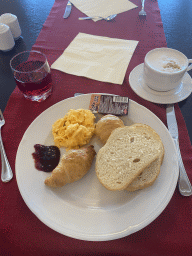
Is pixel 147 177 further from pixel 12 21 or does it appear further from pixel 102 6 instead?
pixel 102 6

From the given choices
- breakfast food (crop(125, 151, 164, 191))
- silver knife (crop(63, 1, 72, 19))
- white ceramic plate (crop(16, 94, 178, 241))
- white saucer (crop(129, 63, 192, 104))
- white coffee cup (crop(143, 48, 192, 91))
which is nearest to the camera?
white ceramic plate (crop(16, 94, 178, 241))

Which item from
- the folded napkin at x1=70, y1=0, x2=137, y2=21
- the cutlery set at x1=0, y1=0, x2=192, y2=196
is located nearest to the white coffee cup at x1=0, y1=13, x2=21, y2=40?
the folded napkin at x1=70, y1=0, x2=137, y2=21

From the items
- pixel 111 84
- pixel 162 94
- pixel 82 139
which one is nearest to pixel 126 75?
pixel 111 84

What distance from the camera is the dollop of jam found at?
1.10 m

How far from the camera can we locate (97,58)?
1.70 m

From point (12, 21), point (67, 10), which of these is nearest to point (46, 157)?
point (12, 21)

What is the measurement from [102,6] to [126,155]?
1.88m

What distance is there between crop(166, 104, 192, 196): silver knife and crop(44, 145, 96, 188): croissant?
493mm

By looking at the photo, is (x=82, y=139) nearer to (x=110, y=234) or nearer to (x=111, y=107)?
(x=111, y=107)

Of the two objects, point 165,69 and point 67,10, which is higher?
point 67,10

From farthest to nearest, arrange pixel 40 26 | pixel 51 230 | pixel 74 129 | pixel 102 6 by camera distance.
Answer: pixel 102 6, pixel 40 26, pixel 74 129, pixel 51 230

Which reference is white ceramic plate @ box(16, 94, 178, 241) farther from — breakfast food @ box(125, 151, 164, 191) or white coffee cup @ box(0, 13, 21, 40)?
white coffee cup @ box(0, 13, 21, 40)

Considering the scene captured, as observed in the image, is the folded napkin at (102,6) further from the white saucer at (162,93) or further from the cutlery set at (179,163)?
the cutlery set at (179,163)

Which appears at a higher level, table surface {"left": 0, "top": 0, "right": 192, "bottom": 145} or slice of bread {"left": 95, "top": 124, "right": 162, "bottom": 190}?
table surface {"left": 0, "top": 0, "right": 192, "bottom": 145}
